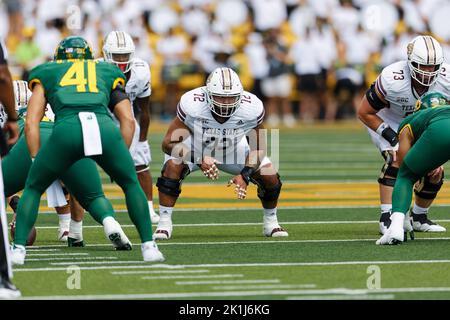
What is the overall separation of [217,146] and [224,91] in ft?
2.13

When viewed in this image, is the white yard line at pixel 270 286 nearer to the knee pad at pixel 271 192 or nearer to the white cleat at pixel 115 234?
the white cleat at pixel 115 234

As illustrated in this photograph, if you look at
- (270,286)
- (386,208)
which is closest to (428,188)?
(386,208)

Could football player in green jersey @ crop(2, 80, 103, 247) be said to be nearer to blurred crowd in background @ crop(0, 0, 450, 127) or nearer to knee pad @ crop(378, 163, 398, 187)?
knee pad @ crop(378, 163, 398, 187)

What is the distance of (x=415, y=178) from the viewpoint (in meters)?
9.11

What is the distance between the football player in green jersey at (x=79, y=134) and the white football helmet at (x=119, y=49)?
2.68m

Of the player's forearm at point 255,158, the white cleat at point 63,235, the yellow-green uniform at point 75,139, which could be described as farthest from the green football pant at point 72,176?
the player's forearm at point 255,158

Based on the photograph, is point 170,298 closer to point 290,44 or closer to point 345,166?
point 345,166

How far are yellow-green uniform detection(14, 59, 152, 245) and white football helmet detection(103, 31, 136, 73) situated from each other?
8.98 ft

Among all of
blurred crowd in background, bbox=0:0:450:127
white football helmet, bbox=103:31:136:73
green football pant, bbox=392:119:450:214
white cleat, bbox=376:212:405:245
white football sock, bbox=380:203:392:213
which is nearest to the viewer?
green football pant, bbox=392:119:450:214

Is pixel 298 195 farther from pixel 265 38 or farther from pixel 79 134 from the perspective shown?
pixel 265 38

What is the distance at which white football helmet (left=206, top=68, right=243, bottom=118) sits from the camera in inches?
379

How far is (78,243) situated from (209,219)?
7.10 feet

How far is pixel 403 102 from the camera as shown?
1025cm

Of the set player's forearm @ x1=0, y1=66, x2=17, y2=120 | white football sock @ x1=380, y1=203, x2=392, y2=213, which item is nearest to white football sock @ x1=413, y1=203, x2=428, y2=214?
white football sock @ x1=380, y1=203, x2=392, y2=213
